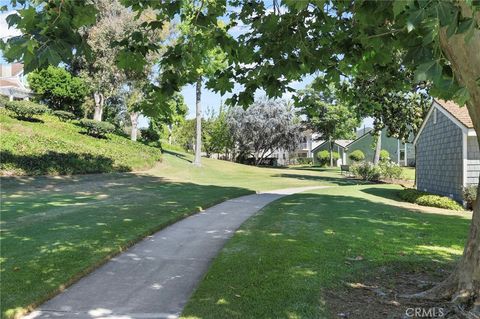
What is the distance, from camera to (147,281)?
6.39 meters

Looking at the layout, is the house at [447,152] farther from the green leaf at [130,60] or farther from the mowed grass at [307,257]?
the green leaf at [130,60]

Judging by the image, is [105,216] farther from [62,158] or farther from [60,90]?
[60,90]

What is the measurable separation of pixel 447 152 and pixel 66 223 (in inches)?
689

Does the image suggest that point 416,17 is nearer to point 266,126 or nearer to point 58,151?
point 58,151

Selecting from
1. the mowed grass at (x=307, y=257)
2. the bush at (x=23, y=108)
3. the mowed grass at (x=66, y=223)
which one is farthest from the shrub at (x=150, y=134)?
the mowed grass at (x=307, y=257)

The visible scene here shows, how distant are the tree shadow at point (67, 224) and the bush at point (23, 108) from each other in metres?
10.2

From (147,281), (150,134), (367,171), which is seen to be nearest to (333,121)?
(367,171)

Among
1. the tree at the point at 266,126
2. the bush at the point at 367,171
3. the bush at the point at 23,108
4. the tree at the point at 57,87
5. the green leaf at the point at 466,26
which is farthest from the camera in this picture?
the tree at the point at 266,126

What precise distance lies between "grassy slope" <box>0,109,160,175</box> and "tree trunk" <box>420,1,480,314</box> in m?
20.0

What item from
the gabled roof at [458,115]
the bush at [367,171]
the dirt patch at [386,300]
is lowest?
the dirt patch at [386,300]

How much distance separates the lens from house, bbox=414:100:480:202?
18.3m

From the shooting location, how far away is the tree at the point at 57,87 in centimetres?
3644

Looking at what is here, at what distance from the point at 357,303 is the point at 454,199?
1631 cm

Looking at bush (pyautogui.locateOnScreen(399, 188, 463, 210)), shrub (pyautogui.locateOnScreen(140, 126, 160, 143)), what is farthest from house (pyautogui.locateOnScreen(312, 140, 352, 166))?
bush (pyautogui.locateOnScreen(399, 188, 463, 210))
